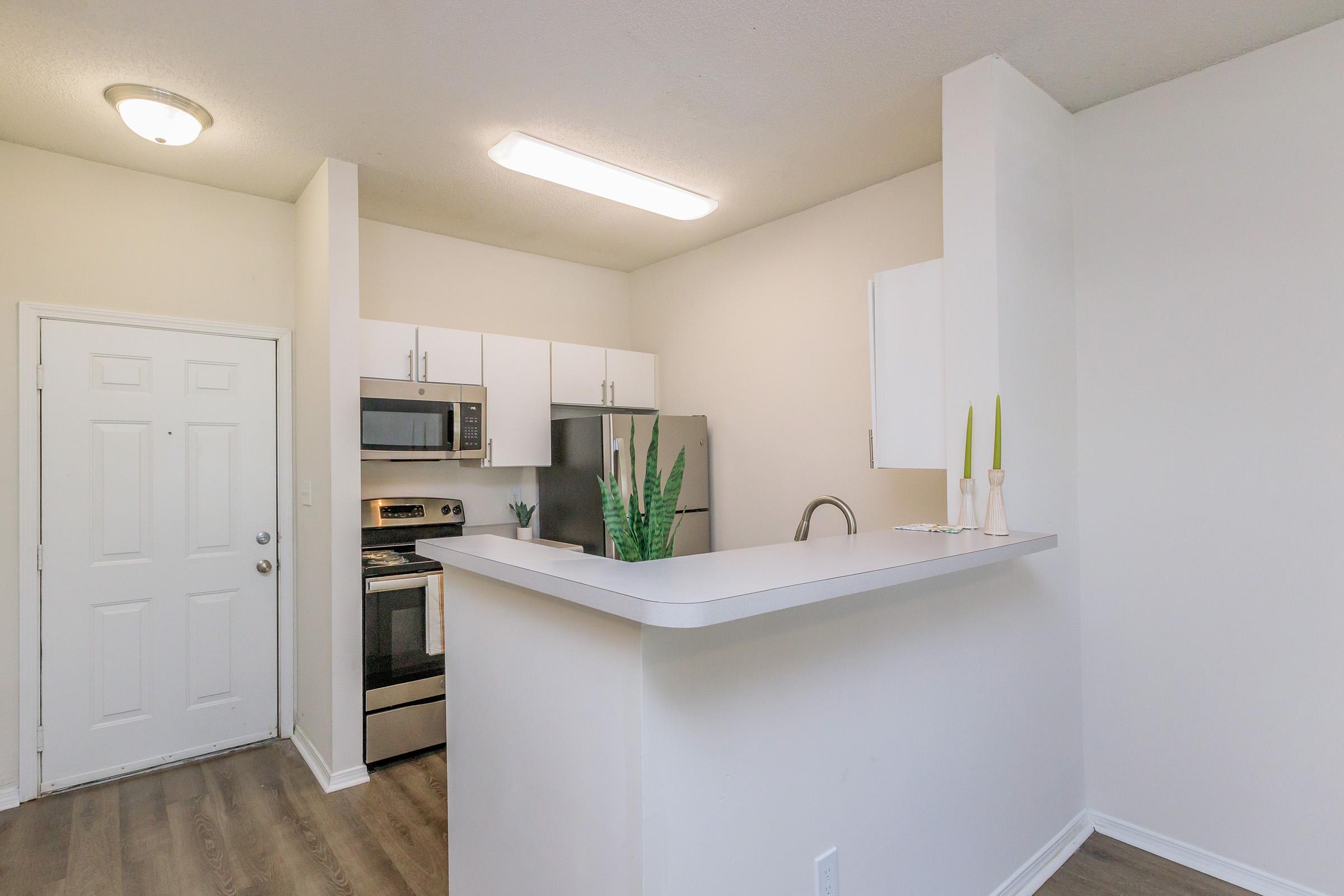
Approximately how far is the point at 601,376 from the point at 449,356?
38.6 inches

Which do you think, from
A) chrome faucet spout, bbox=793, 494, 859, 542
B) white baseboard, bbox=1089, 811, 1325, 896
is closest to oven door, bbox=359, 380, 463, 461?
chrome faucet spout, bbox=793, 494, 859, 542

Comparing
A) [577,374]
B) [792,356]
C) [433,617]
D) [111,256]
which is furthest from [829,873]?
[111,256]

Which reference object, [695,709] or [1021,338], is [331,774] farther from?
[1021,338]

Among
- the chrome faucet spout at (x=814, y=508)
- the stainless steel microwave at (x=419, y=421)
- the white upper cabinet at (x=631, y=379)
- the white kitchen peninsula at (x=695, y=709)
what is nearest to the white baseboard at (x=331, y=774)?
the white kitchen peninsula at (x=695, y=709)

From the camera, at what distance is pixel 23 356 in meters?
2.68

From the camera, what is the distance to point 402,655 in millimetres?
3012

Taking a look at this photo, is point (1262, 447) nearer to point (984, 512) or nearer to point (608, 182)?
point (984, 512)

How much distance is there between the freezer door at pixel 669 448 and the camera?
350cm

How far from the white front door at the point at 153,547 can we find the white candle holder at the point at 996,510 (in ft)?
10.4

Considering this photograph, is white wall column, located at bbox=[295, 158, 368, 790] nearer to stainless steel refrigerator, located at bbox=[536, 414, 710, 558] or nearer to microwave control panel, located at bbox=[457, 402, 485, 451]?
microwave control panel, located at bbox=[457, 402, 485, 451]

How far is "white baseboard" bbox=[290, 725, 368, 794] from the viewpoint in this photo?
274 centimetres

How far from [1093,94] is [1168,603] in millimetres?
1831

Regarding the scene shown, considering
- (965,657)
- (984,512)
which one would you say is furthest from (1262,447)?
(965,657)

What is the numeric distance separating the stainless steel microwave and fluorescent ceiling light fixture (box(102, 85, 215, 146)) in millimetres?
1102
